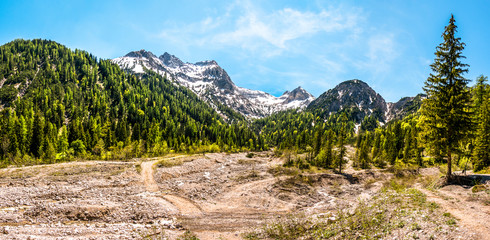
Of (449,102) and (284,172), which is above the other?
(449,102)

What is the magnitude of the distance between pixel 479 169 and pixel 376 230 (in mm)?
36283

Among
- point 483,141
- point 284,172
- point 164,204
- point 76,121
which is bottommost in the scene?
point 284,172

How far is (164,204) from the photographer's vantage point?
30.5 metres

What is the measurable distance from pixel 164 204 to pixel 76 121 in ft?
323

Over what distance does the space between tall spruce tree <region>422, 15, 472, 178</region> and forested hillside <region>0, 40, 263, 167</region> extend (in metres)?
90.8

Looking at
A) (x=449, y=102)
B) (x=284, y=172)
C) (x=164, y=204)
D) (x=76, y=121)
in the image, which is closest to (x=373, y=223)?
(x=449, y=102)

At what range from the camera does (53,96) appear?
469ft

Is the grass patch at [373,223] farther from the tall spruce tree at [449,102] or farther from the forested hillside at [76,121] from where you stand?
the forested hillside at [76,121]

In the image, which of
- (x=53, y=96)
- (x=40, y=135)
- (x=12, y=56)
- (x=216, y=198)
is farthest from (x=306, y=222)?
(x=12, y=56)

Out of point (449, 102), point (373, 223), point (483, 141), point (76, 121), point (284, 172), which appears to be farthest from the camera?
point (76, 121)

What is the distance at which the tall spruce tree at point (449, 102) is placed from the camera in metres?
24.9

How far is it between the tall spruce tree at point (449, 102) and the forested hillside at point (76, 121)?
298 ft

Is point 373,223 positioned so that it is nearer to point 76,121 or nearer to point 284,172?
point 284,172

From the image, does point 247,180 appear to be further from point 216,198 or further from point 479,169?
point 479,169
